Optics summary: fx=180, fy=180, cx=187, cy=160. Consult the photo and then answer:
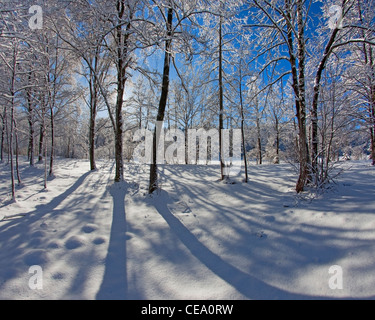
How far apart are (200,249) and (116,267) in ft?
4.37

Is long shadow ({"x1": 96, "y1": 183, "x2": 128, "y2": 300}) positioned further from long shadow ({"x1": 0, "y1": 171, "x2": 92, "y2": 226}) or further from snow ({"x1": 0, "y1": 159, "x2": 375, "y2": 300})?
long shadow ({"x1": 0, "y1": 171, "x2": 92, "y2": 226})

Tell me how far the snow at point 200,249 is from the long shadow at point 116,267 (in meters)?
0.01

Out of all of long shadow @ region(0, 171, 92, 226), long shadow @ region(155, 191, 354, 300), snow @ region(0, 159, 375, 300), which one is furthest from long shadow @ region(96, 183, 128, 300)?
long shadow @ region(0, 171, 92, 226)

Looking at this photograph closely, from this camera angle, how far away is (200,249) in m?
3.06

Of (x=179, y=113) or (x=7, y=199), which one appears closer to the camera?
(x=7, y=199)

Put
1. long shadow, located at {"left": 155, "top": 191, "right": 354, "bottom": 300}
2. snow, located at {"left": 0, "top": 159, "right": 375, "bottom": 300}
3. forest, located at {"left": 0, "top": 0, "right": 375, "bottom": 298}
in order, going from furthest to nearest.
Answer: forest, located at {"left": 0, "top": 0, "right": 375, "bottom": 298}
snow, located at {"left": 0, "top": 159, "right": 375, "bottom": 300}
long shadow, located at {"left": 155, "top": 191, "right": 354, "bottom": 300}

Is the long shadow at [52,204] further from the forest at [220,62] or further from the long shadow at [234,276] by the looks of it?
the long shadow at [234,276]

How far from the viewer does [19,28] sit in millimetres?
4996

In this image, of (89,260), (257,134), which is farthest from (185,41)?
(257,134)

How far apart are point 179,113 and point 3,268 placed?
1991cm

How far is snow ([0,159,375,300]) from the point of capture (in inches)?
80.3

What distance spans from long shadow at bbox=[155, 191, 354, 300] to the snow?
0.04ft
